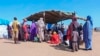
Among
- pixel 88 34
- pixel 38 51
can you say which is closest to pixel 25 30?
pixel 38 51

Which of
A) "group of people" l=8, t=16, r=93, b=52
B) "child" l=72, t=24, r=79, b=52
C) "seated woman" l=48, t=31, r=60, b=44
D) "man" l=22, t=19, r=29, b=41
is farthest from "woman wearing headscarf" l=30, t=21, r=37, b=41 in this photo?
"child" l=72, t=24, r=79, b=52

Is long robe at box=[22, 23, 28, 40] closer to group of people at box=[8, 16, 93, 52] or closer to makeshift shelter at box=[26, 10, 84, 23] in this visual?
group of people at box=[8, 16, 93, 52]


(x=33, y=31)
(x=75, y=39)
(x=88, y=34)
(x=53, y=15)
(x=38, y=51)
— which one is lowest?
(x=38, y=51)

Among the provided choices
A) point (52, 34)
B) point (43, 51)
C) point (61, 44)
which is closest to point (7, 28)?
point (52, 34)

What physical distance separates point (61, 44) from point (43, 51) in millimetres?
2595

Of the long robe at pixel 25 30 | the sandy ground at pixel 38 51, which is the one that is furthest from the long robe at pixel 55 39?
the long robe at pixel 25 30

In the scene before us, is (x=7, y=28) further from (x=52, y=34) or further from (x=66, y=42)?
(x=66, y=42)

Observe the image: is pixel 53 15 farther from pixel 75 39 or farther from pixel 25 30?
pixel 75 39

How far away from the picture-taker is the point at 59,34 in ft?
66.6

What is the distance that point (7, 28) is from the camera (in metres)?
26.0

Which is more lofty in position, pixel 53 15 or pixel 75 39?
pixel 53 15

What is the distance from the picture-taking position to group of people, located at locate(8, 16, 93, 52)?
16.4 m

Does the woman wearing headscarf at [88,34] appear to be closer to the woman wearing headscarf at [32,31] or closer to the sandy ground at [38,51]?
the sandy ground at [38,51]

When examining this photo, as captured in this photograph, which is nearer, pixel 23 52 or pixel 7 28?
pixel 23 52
